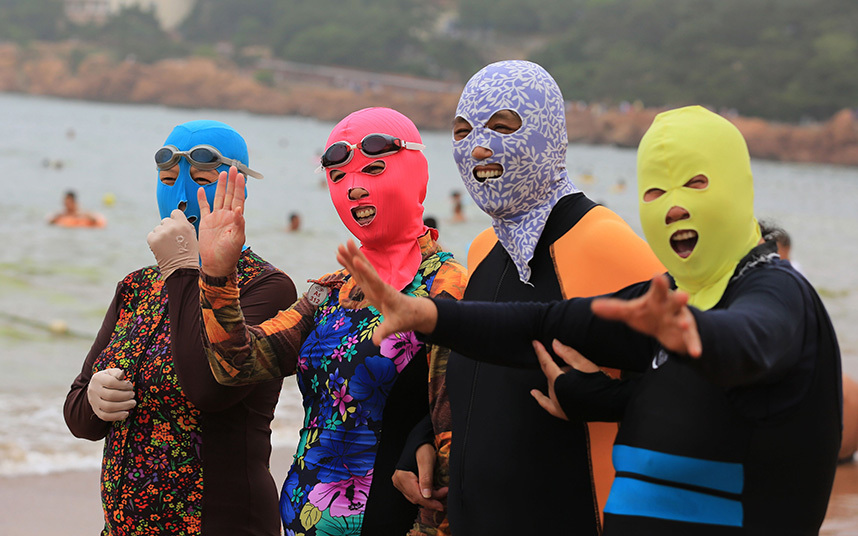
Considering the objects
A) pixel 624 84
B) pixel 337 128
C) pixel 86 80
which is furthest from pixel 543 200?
pixel 86 80

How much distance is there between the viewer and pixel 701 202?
1999 millimetres

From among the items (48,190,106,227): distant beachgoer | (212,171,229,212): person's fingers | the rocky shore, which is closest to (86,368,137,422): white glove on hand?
(212,171,229,212): person's fingers

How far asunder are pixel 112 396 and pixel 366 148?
3.43 feet

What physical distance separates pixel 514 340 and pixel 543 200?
552mm

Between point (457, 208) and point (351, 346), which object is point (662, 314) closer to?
point (351, 346)

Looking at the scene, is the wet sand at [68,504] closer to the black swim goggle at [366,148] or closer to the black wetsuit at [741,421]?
the black swim goggle at [366,148]

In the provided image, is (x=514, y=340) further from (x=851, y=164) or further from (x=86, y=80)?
(x=86, y=80)

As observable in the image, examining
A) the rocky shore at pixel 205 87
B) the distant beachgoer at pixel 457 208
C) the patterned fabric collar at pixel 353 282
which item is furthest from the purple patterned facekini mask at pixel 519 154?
the rocky shore at pixel 205 87

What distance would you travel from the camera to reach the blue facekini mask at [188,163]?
3143 millimetres

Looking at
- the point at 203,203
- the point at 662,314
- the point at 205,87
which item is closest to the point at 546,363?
→ the point at 662,314

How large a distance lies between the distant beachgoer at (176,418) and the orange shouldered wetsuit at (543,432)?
2.40 feet

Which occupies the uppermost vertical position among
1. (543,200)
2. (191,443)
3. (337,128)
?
(337,128)

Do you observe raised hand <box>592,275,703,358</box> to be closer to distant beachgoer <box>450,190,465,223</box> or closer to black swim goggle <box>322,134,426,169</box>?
black swim goggle <box>322,134,426,169</box>

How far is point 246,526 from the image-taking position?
2.94 metres
